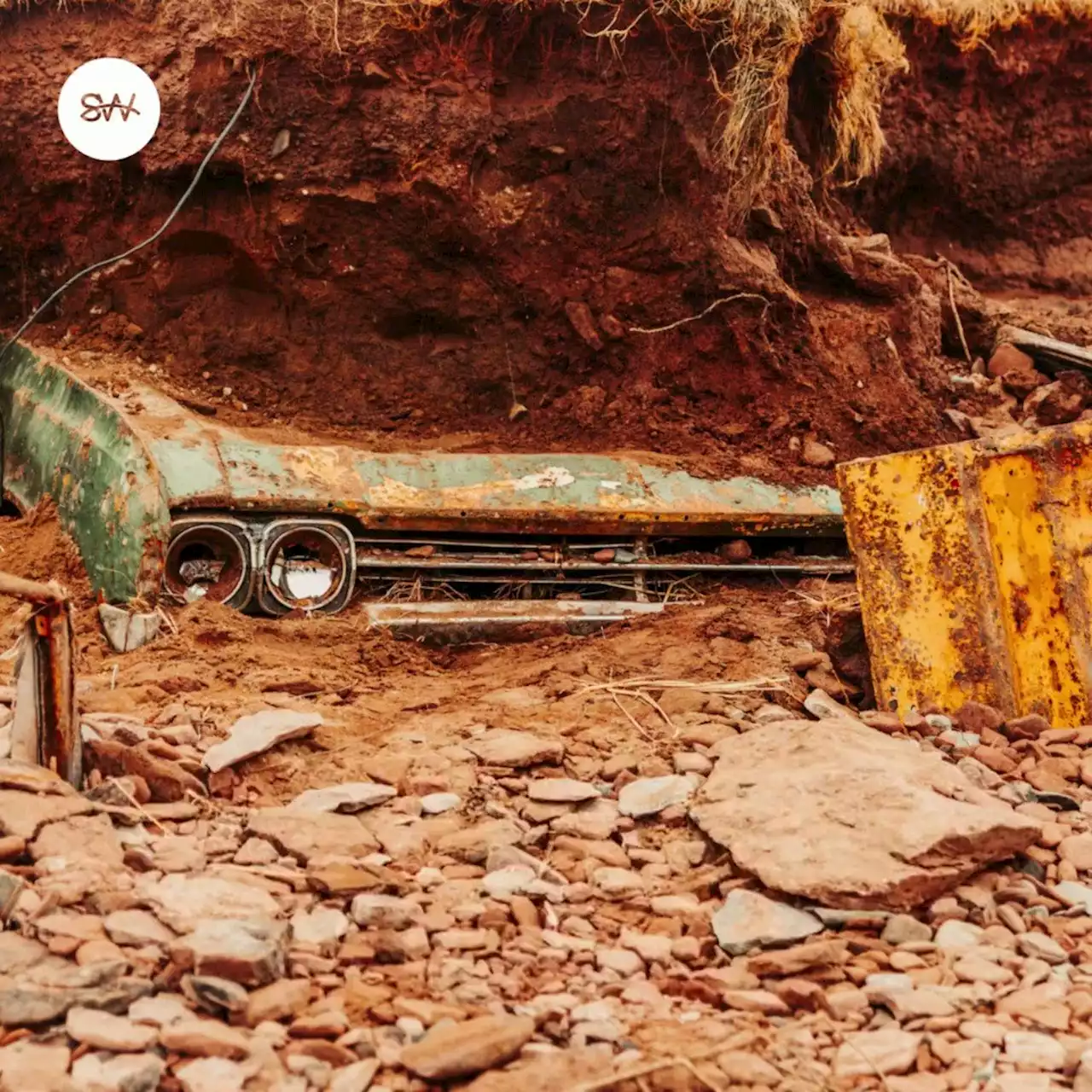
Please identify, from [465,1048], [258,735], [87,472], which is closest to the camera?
[465,1048]

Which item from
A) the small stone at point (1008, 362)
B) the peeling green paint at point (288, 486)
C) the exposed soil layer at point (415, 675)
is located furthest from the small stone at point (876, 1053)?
the small stone at point (1008, 362)

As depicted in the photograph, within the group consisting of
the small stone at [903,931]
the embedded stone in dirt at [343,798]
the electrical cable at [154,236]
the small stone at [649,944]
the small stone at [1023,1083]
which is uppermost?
the electrical cable at [154,236]

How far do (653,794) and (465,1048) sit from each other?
143cm

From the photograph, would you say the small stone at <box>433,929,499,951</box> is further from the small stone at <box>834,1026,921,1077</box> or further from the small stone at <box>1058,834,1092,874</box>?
the small stone at <box>1058,834,1092,874</box>

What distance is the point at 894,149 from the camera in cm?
1040

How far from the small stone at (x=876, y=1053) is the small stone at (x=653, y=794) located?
110 centimetres

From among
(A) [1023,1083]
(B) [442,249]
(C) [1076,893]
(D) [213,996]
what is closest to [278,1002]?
(D) [213,996]

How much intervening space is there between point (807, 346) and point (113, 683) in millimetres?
3874

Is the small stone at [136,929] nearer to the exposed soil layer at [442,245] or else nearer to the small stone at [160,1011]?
the small stone at [160,1011]

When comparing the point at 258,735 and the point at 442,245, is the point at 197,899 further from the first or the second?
the point at 442,245

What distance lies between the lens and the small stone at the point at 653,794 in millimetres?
3879

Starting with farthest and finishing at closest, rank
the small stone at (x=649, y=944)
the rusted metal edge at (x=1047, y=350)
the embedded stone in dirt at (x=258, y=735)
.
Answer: the rusted metal edge at (x=1047, y=350) → the embedded stone in dirt at (x=258, y=735) → the small stone at (x=649, y=944)

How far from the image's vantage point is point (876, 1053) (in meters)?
2.75

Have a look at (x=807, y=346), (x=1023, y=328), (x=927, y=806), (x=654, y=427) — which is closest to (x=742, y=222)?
(x=807, y=346)
